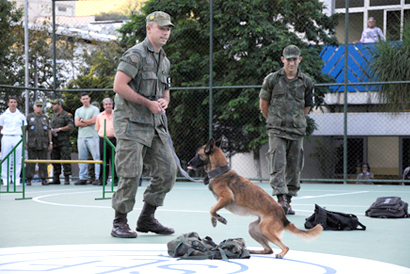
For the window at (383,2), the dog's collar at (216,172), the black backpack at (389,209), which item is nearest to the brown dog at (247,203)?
the dog's collar at (216,172)

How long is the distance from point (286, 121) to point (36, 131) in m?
8.06

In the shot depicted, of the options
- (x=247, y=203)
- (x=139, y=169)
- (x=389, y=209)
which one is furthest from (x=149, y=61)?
(x=389, y=209)

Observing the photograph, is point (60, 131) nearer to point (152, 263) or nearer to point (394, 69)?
point (394, 69)

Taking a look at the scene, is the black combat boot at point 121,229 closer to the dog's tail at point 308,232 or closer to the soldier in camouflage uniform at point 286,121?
the dog's tail at point 308,232

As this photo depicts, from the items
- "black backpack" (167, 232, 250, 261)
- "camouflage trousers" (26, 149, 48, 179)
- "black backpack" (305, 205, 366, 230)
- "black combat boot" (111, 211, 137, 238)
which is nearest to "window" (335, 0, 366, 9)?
"camouflage trousers" (26, 149, 48, 179)

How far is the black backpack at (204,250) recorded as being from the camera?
4484 millimetres

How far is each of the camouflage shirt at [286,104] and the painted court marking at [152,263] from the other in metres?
2.81

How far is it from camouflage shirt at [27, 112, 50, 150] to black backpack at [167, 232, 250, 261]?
32.2 feet

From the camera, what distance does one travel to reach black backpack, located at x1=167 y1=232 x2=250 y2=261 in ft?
14.7

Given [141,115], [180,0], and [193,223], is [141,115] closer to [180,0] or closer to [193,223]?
[193,223]

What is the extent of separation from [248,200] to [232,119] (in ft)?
41.7

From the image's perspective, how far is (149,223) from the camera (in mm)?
5805

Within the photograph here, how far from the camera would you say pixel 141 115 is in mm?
5520

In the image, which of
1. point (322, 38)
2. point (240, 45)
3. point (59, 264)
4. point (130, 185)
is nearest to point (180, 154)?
point (240, 45)
